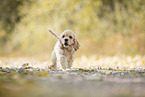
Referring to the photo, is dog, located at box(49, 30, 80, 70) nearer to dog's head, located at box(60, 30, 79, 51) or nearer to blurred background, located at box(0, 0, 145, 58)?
dog's head, located at box(60, 30, 79, 51)

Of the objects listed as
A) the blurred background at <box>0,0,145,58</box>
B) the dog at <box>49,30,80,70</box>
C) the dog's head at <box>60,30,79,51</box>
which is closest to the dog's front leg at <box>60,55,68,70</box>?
the dog at <box>49,30,80,70</box>

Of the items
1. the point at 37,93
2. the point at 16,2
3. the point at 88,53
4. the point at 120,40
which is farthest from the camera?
the point at 16,2

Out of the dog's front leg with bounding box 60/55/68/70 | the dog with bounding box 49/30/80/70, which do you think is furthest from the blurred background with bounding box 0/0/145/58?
the dog's front leg with bounding box 60/55/68/70

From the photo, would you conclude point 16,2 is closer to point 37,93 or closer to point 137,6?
point 137,6

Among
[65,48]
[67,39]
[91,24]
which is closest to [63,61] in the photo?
[65,48]

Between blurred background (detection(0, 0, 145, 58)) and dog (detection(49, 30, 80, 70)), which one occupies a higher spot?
blurred background (detection(0, 0, 145, 58))

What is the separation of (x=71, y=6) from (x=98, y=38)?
263 cm

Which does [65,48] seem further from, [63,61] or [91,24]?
[91,24]

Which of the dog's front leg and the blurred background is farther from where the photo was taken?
the blurred background

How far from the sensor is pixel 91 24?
1633cm

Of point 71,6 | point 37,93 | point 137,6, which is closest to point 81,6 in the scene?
point 71,6

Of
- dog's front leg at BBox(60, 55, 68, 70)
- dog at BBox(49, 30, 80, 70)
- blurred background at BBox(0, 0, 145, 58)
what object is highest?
blurred background at BBox(0, 0, 145, 58)

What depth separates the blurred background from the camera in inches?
588

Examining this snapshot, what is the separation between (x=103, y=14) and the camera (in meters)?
17.2
